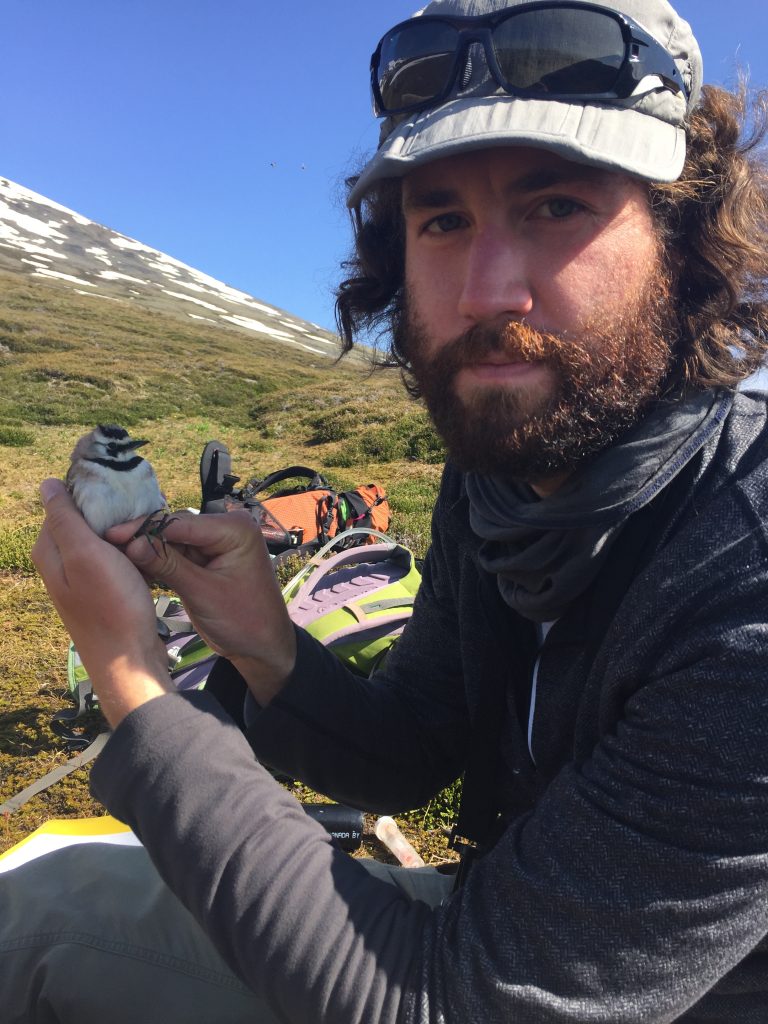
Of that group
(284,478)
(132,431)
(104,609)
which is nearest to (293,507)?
(284,478)

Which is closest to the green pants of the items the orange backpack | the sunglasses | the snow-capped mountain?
the sunglasses

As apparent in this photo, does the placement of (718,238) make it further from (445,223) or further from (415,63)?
(415,63)

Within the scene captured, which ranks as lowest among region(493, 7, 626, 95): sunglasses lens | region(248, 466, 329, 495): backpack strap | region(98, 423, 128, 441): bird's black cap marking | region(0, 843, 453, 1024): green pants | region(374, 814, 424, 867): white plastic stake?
region(374, 814, 424, 867): white plastic stake

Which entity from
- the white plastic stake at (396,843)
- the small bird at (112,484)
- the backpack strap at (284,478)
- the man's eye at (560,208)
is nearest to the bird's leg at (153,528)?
the small bird at (112,484)

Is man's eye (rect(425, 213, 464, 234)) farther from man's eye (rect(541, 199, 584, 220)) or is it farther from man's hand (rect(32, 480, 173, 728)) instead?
man's hand (rect(32, 480, 173, 728))

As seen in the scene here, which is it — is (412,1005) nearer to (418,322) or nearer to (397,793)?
(397,793)

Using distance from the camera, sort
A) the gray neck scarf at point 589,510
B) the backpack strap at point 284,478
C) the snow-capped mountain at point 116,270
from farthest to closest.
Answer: the snow-capped mountain at point 116,270 < the backpack strap at point 284,478 < the gray neck scarf at point 589,510

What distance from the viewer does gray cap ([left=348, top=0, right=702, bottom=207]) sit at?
1586 mm

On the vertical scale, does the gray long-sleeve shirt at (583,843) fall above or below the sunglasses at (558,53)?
below

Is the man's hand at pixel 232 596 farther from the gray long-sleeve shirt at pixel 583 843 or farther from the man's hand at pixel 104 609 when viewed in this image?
the gray long-sleeve shirt at pixel 583 843

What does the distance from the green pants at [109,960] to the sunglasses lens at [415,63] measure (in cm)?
235

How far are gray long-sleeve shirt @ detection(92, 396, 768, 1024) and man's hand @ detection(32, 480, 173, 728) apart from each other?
144mm

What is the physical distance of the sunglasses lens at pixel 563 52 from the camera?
167 cm

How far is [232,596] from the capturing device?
2.21 metres
